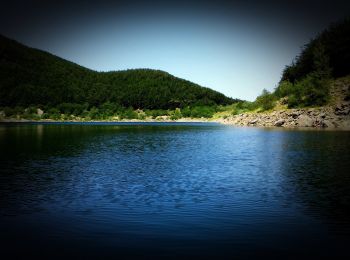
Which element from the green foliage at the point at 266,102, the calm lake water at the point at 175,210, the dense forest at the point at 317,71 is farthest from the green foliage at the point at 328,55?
the calm lake water at the point at 175,210

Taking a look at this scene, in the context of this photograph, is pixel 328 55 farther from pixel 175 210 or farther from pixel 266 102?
pixel 175 210

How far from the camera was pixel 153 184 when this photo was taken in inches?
1030

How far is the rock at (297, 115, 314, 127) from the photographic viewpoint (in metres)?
113

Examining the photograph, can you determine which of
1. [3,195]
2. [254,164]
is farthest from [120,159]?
[3,195]

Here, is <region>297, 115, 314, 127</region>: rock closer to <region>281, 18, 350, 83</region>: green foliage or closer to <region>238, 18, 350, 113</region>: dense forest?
<region>238, 18, 350, 113</region>: dense forest

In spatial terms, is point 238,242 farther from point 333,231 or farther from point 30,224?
point 30,224

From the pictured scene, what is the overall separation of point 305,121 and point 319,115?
5.02 meters

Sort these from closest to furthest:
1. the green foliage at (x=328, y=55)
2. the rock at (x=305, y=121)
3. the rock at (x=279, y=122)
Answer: the rock at (x=305, y=121)
the rock at (x=279, y=122)
the green foliage at (x=328, y=55)

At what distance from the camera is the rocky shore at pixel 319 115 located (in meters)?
107

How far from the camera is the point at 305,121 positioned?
115 metres

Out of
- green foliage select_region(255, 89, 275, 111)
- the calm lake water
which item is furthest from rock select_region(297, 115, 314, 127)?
the calm lake water

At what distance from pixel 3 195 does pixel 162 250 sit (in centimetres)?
1297

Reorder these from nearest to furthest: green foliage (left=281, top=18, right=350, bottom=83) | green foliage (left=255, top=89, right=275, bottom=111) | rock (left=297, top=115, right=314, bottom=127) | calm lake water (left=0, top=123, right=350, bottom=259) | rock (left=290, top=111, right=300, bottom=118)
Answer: calm lake water (left=0, top=123, right=350, bottom=259)
rock (left=297, top=115, right=314, bottom=127)
rock (left=290, top=111, right=300, bottom=118)
green foliage (left=281, top=18, right=350, bottom=83)
green foliage (left=255, top=89, right=275, bottom=111)

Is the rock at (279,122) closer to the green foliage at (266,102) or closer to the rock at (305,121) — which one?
the rock at (305,121)
